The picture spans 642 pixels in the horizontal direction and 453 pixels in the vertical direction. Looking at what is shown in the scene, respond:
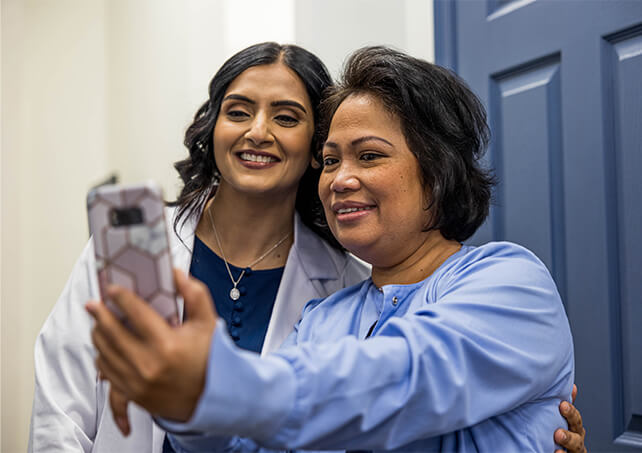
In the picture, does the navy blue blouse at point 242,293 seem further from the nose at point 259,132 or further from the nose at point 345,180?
the nose at point 345,180

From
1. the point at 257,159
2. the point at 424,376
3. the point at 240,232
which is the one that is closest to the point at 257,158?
the point at 257,159

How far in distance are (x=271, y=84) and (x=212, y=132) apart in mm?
222

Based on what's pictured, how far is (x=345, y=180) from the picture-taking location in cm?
128

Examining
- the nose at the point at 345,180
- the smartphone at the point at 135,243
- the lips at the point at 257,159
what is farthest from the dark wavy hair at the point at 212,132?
the smartphone at the point at 135,243

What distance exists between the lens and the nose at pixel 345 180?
4.16ft

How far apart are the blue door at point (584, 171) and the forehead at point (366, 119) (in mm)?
570

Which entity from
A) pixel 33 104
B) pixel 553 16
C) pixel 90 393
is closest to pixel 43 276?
pixel 33 104

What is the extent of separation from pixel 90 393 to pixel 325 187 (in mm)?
804

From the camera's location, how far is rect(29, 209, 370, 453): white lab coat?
1.49 m

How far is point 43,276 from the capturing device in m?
3.51

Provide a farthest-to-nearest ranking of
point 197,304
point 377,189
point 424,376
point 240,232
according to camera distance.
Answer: point 240,232, point 377,189, point 424,376, point 197,304

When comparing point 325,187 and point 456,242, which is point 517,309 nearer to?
point 456,242

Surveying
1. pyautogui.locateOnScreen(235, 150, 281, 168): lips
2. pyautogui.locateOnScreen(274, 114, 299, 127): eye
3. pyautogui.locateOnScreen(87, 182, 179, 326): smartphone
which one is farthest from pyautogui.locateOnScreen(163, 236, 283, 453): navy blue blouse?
pyautogui.locateOnScreen(87, 182, 179, 326): smartphone

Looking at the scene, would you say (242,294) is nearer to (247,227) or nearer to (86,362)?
(247,227)
